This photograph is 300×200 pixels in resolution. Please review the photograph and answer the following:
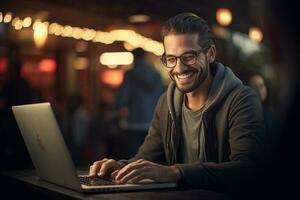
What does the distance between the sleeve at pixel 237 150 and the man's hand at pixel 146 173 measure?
36mm

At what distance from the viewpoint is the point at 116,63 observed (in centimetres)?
1611

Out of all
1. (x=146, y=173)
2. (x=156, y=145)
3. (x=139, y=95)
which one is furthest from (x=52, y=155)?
(x=139, y=95)

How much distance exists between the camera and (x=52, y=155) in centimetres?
190

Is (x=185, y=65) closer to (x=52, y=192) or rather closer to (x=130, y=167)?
(x=130, y=167)

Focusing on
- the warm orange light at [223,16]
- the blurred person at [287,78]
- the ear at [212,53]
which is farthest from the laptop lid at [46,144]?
the warm orange light at [223,16]

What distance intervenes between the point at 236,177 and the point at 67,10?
882 cm

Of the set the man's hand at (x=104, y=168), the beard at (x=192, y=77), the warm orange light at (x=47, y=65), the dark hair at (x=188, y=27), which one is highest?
the dark hair at (x=188, y=27)

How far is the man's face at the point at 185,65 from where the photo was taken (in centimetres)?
227

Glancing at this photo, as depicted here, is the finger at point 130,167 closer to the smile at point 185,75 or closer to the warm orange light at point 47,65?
the smile at point 185,75

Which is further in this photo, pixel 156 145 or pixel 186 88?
pixel 156 145

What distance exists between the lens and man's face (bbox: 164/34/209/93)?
227cm

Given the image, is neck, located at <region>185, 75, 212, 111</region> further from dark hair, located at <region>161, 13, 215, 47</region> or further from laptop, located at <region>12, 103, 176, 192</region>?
laptop, located at <region>12, 103, 176, 192</region>

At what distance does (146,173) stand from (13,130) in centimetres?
294

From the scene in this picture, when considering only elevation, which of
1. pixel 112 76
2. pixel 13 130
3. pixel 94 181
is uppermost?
pixel 94 181
